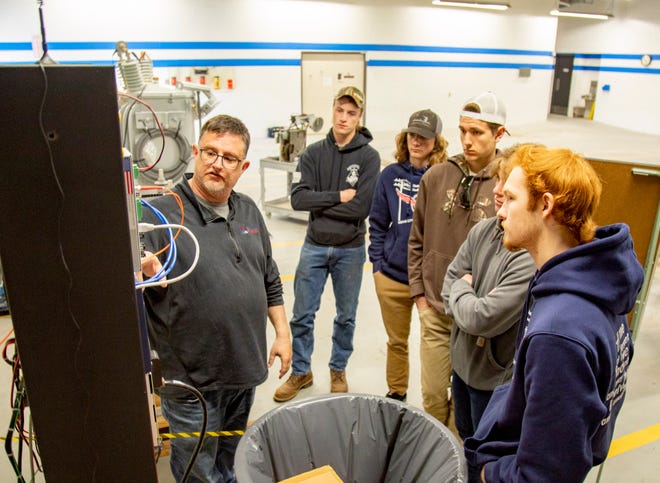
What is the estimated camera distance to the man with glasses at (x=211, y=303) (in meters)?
1.70

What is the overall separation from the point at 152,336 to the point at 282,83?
891cm

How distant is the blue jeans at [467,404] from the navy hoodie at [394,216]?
0.67 meters

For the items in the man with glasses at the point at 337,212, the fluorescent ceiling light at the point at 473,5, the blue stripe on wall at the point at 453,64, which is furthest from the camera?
the blue stripe on wall at the point at 453,64

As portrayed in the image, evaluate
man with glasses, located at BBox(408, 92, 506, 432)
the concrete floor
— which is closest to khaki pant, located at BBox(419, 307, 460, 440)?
man with glasses, located at BBox(408, 92, 506, 432)

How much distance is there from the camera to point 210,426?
6.06ft

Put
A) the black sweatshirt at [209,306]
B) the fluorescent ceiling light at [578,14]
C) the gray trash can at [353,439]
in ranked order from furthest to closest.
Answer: the fluorescent ceiling light at [578,14] → the black sweatshirt at [209,306] → the gray trash can at [353,439]

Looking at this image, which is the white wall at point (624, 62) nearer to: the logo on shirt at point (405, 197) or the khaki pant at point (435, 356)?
the logo on shirt at point (405, 197)

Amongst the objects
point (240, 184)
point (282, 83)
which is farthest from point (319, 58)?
point (240, 184)

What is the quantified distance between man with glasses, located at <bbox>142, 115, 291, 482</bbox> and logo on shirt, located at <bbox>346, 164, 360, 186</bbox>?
1024 millimetres

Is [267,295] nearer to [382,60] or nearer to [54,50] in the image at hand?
[54,50]

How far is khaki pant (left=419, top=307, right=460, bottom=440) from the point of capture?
2262 millimetres

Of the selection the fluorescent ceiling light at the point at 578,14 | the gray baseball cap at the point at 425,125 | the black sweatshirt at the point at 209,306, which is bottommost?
the black sweatshirt at the point at 209,306

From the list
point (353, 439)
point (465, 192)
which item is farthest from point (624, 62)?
point (353, 439)

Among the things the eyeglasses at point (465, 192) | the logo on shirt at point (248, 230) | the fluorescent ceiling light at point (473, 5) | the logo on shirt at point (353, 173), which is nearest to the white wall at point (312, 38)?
the fluorescent ceiling light at point (473, 5)
